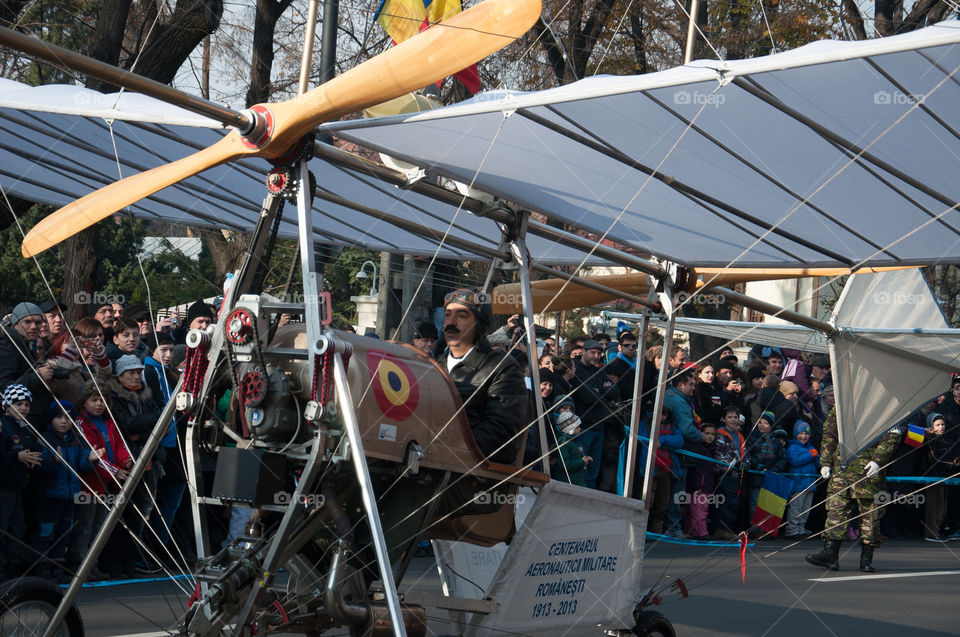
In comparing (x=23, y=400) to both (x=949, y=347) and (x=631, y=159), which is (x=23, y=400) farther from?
(x=949, y=347)

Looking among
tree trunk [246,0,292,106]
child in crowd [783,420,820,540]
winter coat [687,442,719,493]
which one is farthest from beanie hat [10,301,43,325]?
child in crowd [783,420,820,540]

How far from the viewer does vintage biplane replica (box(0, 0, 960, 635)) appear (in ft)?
15.3

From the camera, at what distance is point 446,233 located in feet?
18.5

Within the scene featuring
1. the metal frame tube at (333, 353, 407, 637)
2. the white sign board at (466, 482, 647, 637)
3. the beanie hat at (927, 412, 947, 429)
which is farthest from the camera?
the beanie hat at (927, 412, 947, 429)

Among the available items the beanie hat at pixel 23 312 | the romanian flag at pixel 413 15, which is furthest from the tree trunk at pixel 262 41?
the beanie hat at pixel 23 312

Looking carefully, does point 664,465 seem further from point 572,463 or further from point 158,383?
point 158,383

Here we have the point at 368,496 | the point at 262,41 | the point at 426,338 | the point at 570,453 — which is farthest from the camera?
the point at 262,41

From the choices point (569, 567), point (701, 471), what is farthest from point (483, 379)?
point (701, 471)

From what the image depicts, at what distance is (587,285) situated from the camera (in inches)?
293

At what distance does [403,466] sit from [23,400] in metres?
3.55

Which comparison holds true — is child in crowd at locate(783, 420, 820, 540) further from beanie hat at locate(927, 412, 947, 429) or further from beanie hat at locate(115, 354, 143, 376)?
beanie hat at locate(115, 354, 143, 376)

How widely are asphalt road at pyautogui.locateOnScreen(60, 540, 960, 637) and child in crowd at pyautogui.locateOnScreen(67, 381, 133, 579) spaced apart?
1.27 ft

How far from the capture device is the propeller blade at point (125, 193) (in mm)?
5156

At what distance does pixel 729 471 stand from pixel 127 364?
752cm
